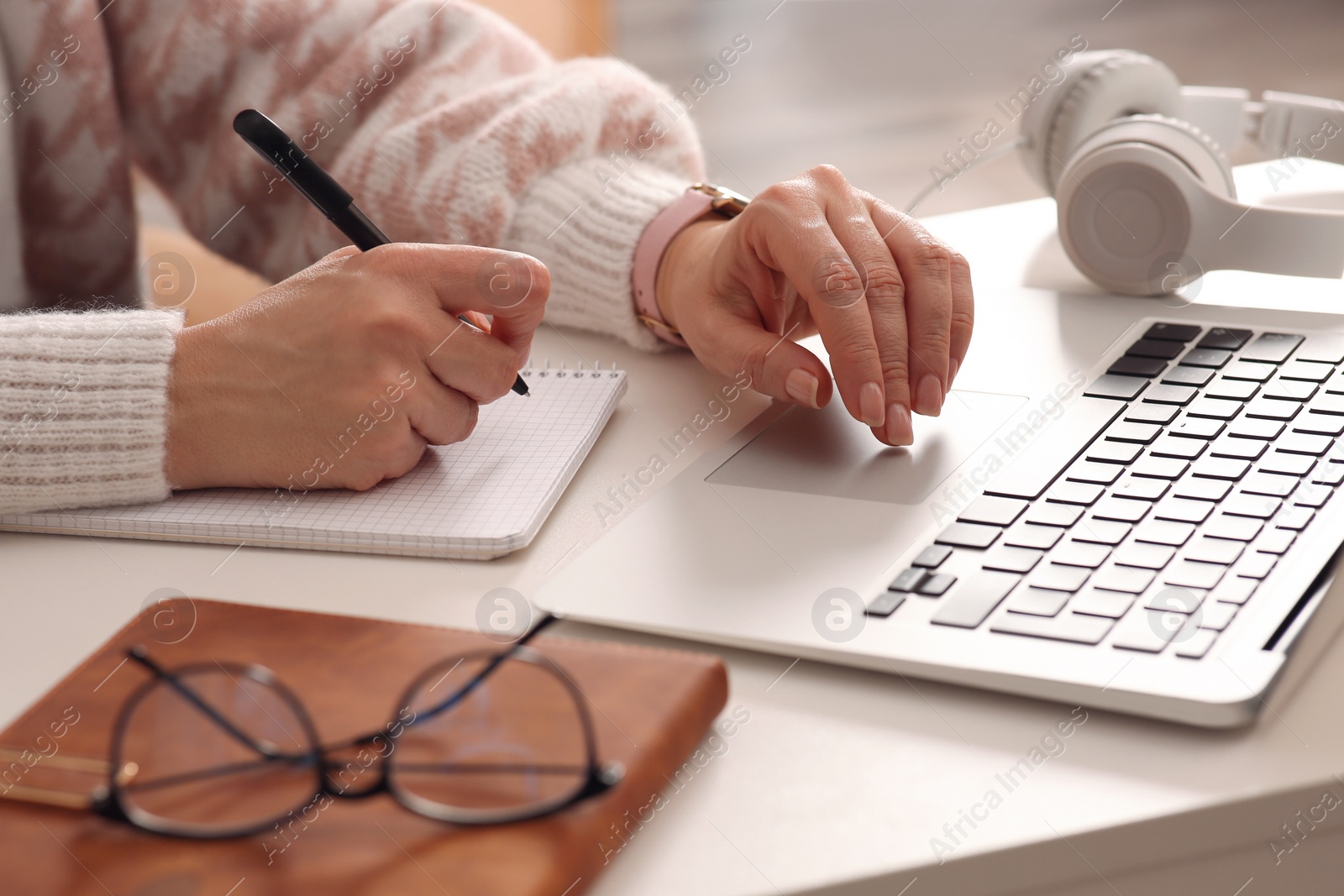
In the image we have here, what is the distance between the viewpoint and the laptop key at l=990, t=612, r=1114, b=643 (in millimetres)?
406

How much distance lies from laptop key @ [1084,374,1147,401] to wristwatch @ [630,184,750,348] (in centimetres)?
27

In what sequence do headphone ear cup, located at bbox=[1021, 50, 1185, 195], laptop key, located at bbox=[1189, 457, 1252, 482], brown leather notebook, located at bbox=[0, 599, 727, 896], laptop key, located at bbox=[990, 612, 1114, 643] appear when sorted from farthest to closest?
headphone ear cup, located at bbox=[1021, 50, 1185, 195] → laptop key, located at bbox=[1189, 457, 1252, 482] → laptop key, located at bbox=[990, 612, 1114, 643] → brown leather notebook, located at bbox=[0, 599, 727, 896]

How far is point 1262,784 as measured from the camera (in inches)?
13.9

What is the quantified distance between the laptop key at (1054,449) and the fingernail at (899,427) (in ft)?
0.19

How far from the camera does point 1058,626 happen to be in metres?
0.41

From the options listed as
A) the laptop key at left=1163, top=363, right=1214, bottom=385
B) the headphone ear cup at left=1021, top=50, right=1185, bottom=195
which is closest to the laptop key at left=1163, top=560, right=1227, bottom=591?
the laptop key at left=1163, top=363, right=1214, bottom=385

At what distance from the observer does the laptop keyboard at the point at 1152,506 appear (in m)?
0.42

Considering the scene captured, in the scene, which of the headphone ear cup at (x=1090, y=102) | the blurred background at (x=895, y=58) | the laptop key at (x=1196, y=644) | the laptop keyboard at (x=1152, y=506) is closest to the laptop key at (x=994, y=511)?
the laptop keyboard at (x=1152, y=506)

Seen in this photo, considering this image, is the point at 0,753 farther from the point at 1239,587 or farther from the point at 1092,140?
the point at 1092,140

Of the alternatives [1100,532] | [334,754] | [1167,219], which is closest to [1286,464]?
[1100,532]

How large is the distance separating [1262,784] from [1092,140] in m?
0.60

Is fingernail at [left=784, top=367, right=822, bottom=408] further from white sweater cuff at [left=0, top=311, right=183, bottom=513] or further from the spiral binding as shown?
white sweater cuff at [left=0, top=311, right=183, bottom=513]

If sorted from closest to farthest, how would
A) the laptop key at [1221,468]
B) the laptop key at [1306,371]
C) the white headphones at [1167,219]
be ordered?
the laptop key at [1221,468], the laptop key at [1306,371], the white headphones at [1167,219]

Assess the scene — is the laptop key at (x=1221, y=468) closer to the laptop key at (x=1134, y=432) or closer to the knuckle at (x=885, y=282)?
the laptop key at (x=1134, y=432)
